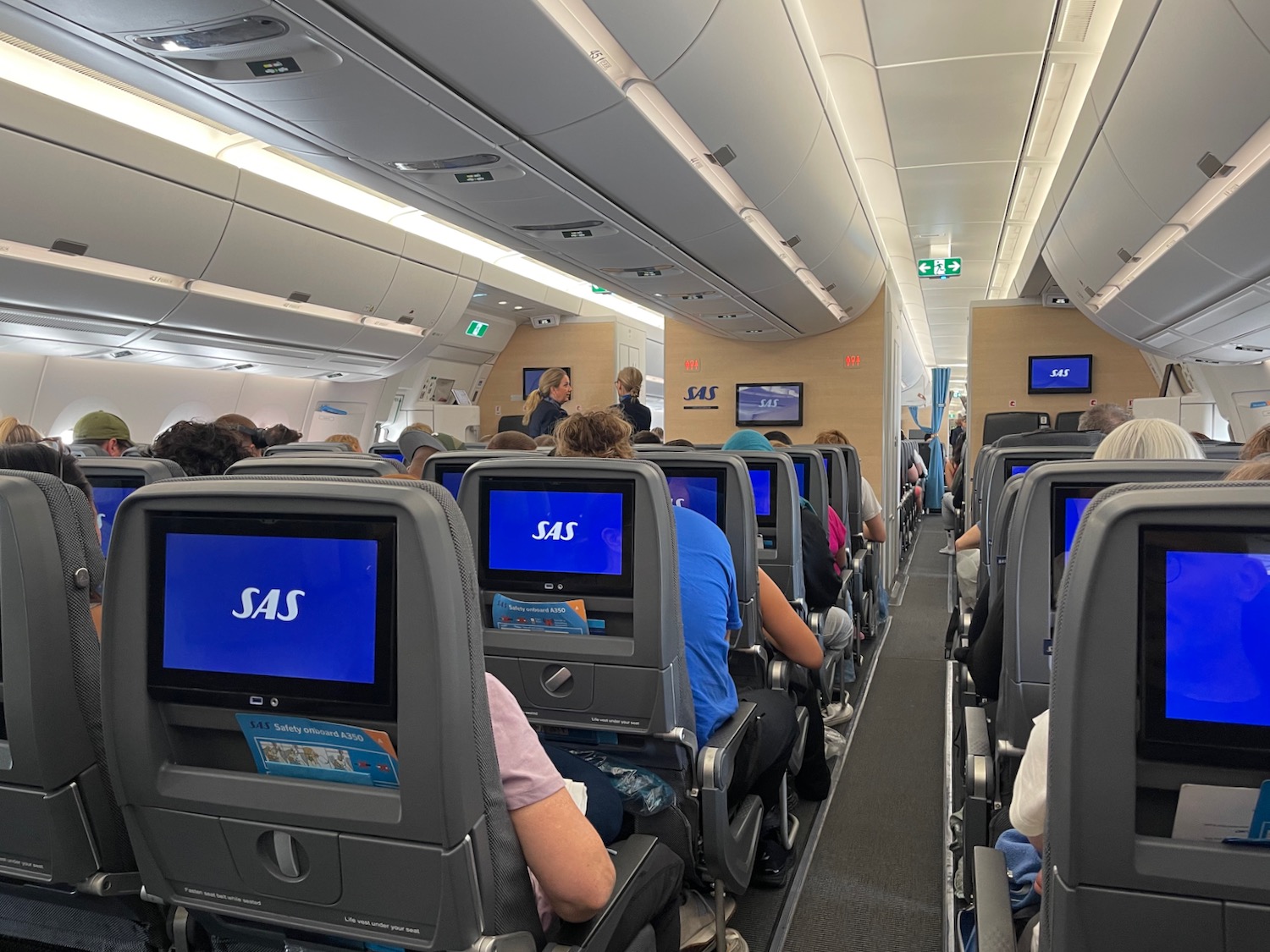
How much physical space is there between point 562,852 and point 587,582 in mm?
1035

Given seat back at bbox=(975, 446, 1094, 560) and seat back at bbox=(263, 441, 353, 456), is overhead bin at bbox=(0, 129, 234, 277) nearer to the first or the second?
seat back at bbox=(263, 441, 353, 456)

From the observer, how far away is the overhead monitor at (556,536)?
248cm

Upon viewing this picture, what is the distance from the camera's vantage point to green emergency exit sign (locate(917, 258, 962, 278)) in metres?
12.5

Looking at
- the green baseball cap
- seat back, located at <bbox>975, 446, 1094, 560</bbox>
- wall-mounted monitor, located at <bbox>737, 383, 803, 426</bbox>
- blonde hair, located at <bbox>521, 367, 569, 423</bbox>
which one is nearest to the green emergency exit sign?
wall-mounted monitor, located at <bbox>737, 383, 803, 426</bbox>

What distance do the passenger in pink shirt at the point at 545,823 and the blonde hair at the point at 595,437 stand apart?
58.4 inches

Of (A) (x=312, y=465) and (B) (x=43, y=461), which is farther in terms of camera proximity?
(A) (x=312, y=465)

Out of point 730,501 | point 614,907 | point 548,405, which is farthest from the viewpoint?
point 548,405

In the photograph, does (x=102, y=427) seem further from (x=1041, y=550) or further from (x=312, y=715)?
(x=1041, y=550)

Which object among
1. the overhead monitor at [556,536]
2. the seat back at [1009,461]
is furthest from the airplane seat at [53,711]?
the seat back at [1009,461]

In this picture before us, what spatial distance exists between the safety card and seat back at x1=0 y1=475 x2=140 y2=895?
0.45 metres

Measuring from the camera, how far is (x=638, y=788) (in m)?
2.43

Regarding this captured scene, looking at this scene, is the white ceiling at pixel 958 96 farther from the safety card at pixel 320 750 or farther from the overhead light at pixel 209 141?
the safety card at pixel 320 750

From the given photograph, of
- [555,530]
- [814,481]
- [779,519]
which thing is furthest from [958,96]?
[555,530]

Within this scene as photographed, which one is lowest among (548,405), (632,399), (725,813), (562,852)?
(725,813)
